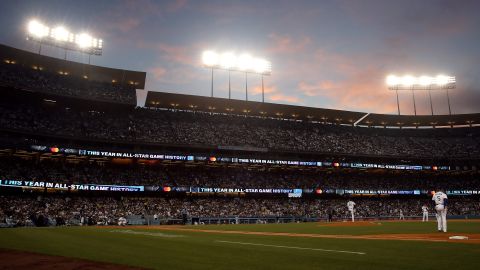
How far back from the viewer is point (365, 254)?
9211 mm

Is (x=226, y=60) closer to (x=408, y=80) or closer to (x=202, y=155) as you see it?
(x=202, y=155)

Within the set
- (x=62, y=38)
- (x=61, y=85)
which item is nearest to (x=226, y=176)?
(x=61, y=85)

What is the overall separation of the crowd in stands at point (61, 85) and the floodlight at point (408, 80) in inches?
1835

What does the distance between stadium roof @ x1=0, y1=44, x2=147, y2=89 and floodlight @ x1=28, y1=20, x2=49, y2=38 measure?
125 inches

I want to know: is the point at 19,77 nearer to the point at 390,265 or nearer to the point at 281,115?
the point at 281,115

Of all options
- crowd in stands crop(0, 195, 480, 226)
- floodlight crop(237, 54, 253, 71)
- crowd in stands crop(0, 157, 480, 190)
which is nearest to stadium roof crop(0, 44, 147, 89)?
crowd in stands crop(0, 157, 480, 190)

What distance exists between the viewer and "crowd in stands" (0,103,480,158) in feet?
156

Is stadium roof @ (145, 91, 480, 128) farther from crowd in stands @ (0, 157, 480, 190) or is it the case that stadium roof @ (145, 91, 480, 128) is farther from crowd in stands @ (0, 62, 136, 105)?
crowd in stands @ (0, 157, 480, 190)

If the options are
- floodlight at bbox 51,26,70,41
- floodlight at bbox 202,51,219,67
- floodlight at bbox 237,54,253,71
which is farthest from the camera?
floodlight at bbox 237,54,253,71

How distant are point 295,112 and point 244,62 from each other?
12914mm

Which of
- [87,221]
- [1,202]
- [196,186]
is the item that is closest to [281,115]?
[196,186]

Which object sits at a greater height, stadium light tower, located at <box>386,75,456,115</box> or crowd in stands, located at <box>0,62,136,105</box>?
stadium light tower, located at <box>386,75,456,115</box>

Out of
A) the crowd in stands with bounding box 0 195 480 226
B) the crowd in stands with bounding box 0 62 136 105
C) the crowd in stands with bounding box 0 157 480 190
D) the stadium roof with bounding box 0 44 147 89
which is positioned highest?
the stadium roof with bounding box 0 44 147 89

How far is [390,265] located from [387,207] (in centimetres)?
5722
